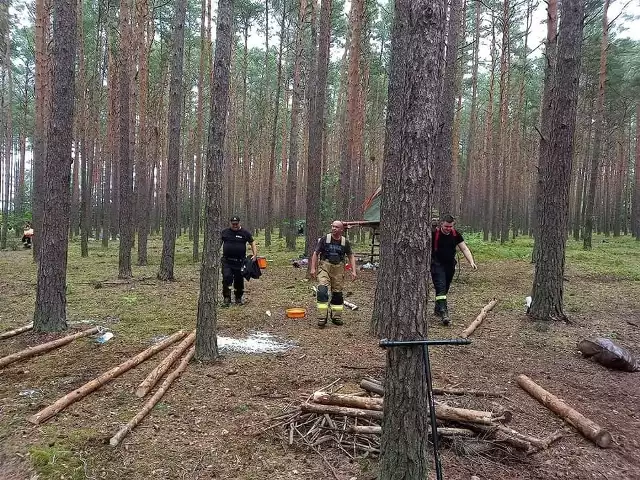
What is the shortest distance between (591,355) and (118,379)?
20.2ft

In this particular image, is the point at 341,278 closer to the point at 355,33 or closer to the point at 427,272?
the point at 427,272

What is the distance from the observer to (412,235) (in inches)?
111

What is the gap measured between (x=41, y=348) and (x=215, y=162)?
136 inches

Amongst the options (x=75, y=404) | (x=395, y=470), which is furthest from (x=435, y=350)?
(x=75, y=404)

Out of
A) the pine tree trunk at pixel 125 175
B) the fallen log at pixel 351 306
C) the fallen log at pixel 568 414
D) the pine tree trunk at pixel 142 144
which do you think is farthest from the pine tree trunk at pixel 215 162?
the pine tree trunk at pixel 142 144

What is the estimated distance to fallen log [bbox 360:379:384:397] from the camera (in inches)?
171

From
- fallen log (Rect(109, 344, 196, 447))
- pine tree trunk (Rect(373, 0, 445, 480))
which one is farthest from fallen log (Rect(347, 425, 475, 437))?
fallen log (Rect(109, 344, 196, 447))

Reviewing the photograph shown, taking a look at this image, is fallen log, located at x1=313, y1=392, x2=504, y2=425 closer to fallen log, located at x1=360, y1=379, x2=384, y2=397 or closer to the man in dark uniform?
fallen log, located at x1=360, y1=379, x2=384, y2=397

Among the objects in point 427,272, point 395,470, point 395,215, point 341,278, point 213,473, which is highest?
point 395,215

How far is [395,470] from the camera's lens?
9.39 feet

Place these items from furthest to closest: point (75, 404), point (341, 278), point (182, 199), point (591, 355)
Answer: point (182, 199)
point (341, 278)
point (591, 355)
point (75, 404)

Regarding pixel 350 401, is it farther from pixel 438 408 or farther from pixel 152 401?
pixel 152 401

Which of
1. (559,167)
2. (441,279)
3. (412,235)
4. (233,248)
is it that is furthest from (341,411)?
(559,167)

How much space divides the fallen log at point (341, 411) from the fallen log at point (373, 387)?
0.38m
